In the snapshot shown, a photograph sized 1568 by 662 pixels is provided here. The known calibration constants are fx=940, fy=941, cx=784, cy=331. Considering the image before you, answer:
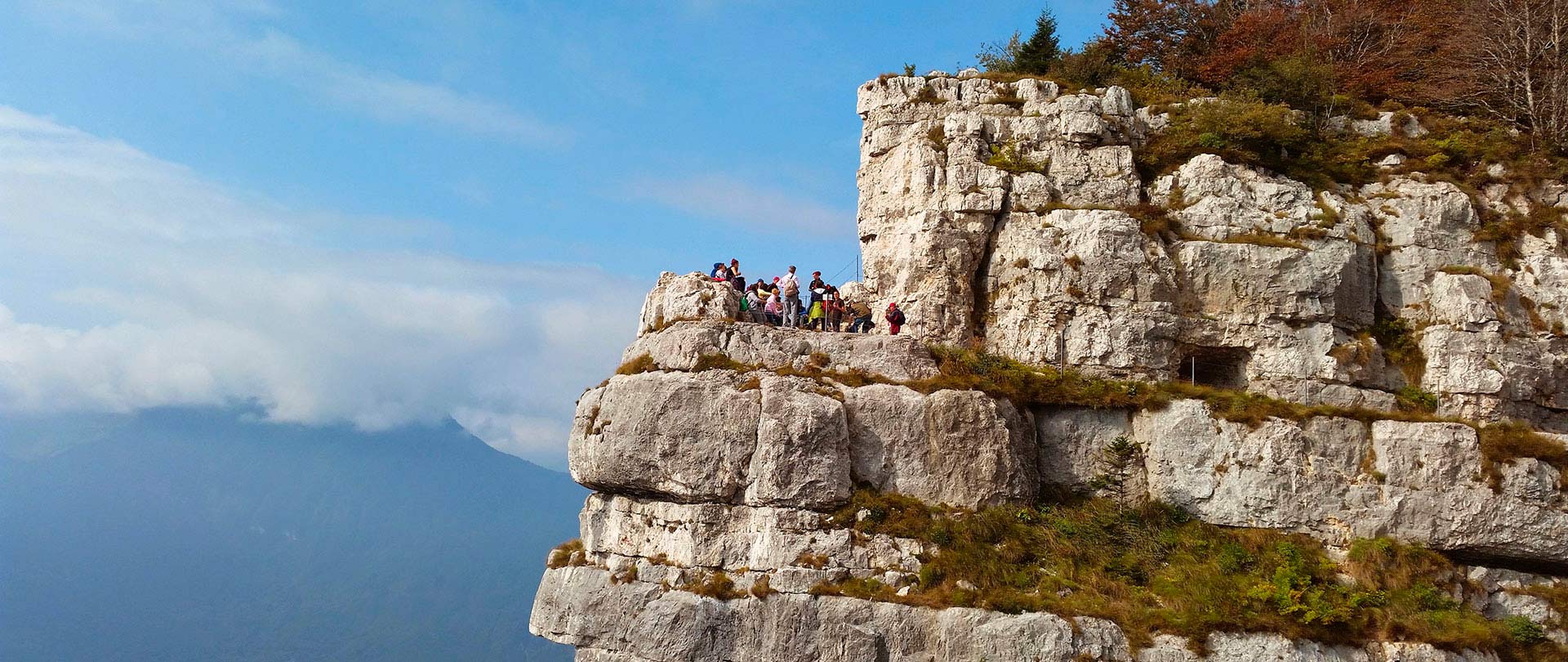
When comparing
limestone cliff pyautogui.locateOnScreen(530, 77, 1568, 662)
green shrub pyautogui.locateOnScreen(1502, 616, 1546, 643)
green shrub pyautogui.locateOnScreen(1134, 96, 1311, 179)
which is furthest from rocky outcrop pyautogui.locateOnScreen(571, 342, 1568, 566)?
green shrub pyautogui.locateOnScreen(1134, 96, 1311, 179)

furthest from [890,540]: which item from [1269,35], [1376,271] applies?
[1269,35]

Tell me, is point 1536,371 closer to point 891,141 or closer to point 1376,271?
point 1376,271

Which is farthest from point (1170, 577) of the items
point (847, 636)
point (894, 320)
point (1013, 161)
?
point (1013, 161)

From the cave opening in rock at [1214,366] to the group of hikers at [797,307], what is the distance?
26.2ft

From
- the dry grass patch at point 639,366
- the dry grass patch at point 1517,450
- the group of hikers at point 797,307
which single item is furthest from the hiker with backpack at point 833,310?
the dry grass patch at point 1517,450

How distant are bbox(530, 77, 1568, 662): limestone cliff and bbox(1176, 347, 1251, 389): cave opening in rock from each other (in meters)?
0.08

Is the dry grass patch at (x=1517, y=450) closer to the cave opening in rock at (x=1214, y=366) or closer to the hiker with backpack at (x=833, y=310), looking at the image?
the cave opening in rock at (x=1214, y=366)

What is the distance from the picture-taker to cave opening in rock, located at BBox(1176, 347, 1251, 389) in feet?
83.7

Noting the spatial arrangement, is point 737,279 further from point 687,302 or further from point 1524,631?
point 1524,631

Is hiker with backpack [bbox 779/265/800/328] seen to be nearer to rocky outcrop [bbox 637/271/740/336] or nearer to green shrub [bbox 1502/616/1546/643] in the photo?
rocky outcrop [bbox 637/271/740/336]

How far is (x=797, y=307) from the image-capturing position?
88.1 feet

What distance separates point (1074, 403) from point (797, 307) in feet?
26.2

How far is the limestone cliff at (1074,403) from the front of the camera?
69.4ft

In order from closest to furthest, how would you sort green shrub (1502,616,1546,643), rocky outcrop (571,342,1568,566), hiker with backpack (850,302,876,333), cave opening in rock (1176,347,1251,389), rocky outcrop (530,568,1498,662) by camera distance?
rocky outcrop (530,568,1498,662), green shrub (1502,616,1546,643), rocky outcrop (571,342,1568,566), cave opening in rock (1176,347,1251,389), hiker with backpack (850,302,876,333)
